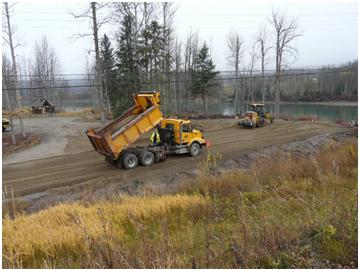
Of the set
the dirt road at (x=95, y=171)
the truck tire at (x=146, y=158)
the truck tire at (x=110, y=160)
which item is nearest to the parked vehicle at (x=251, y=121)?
the dirt road at (x=95, y=171)

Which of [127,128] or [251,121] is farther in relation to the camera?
[251,121]

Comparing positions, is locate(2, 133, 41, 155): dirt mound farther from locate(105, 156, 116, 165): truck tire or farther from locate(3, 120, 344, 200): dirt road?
locate(105, 156, 116, 165): truck tire

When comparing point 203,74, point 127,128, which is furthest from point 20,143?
point 203,74

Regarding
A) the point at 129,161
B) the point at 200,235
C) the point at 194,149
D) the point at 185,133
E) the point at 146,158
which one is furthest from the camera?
the point at 194,149

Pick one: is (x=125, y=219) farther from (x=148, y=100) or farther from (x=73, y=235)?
(x=148, y=100)

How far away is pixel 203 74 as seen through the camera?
4147 cm

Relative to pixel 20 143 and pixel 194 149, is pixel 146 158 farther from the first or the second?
pixel 20 143

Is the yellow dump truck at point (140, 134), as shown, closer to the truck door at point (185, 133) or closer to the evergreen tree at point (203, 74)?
the truck door at point (185, 133)

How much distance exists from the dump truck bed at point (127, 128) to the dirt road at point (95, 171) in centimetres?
127

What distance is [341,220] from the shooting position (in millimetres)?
4215

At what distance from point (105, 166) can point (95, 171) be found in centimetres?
79

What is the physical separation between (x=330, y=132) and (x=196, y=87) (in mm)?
22728

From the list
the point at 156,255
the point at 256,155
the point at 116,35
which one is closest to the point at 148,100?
the point at 256,155

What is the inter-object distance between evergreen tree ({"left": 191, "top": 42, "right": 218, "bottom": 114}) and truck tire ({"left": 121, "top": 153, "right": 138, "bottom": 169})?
28304 mm
